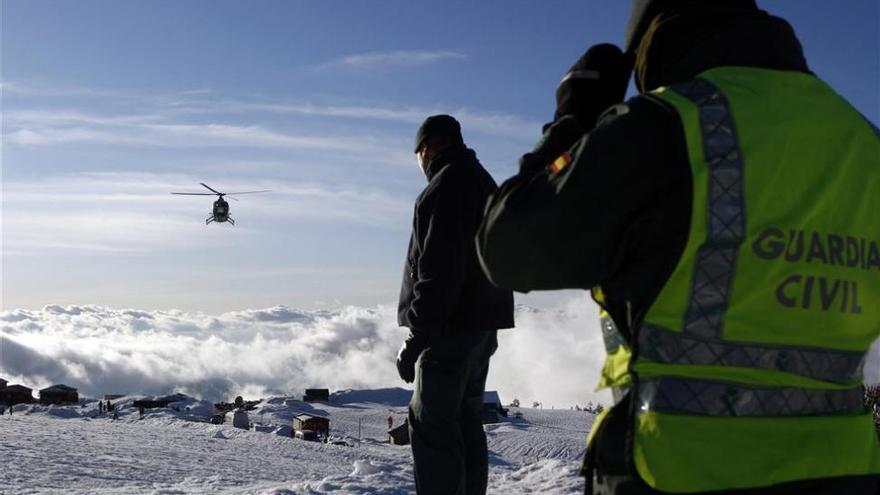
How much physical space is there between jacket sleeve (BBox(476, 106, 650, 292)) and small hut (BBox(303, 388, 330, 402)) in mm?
31253

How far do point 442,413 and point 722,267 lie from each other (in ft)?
9.02

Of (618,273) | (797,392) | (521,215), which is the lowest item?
(797,392)

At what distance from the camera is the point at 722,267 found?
1.71 meters

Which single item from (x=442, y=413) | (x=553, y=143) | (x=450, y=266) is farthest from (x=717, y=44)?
(x=442, y=413)

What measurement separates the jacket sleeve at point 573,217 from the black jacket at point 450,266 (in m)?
2.33

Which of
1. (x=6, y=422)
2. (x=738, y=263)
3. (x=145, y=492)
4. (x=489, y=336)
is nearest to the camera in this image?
(x=738, y=263)

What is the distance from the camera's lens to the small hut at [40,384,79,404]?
29523 mm

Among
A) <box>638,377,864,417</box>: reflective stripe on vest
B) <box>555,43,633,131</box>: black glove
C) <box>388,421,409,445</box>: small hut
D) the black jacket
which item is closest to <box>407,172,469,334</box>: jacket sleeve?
the black jacket

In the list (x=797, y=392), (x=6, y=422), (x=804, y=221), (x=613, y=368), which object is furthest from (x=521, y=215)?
(x=6, y=422)

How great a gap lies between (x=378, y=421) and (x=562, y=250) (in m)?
23.6

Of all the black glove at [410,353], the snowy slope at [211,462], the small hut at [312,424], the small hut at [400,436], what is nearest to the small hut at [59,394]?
the small hut at [312,424]

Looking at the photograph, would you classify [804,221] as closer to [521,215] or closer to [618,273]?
[618,273]

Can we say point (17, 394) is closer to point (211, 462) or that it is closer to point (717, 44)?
point (211, 462)

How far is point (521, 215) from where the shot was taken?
1.82 meters
